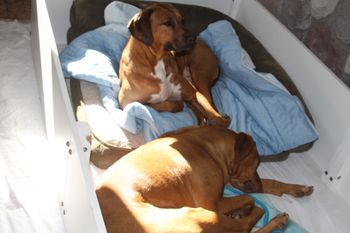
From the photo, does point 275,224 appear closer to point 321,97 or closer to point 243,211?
point 243,211

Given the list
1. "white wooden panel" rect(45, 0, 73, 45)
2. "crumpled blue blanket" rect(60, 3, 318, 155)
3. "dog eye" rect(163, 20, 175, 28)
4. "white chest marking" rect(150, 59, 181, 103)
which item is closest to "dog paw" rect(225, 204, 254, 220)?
"crumpled blue blanket" rect(60, 3, 318, 155)

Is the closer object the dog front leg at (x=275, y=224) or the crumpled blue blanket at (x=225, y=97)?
the dog front leg at (x=275, y=224)

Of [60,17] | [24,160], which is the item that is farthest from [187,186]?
[60,17]

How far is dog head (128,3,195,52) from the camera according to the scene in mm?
2338

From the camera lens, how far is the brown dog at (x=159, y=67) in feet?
7.86

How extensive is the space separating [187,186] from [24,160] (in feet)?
3.72

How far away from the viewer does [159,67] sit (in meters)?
2.59

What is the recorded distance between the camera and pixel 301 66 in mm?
2758

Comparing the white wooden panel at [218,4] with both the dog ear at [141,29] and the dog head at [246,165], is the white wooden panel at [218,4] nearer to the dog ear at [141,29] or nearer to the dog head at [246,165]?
the dog ear at [141,29]

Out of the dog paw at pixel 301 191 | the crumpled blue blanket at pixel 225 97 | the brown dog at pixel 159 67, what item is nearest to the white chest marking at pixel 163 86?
the brown dog at pixel 159 67

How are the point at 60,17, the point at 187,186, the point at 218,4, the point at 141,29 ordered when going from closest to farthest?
the point at 187,186, the point at 141,29, the point at 60,17, the point at 218,4

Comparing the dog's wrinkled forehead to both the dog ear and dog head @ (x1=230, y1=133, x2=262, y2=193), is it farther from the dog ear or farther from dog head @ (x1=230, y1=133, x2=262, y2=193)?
dog head @ (x1=230, y1=133, x2=262, y2=193)

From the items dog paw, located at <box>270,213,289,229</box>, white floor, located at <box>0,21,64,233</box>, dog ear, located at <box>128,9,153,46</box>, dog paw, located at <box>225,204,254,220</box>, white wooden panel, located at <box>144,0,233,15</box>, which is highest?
dog ear, located at <box>128,9,153,46</box>

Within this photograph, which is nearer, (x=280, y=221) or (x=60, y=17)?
(x=280, y=221)
